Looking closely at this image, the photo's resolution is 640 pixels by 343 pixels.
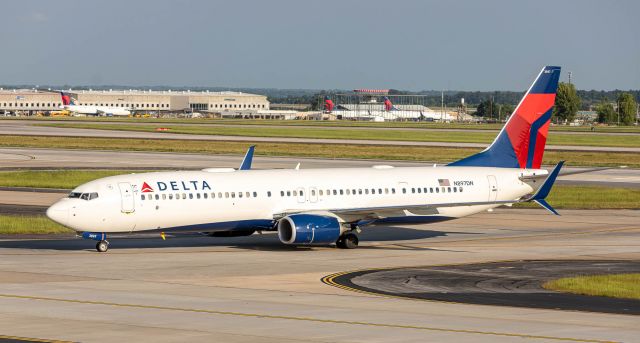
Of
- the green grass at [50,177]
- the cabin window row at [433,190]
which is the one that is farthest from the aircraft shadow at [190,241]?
the green grass at [50,177]

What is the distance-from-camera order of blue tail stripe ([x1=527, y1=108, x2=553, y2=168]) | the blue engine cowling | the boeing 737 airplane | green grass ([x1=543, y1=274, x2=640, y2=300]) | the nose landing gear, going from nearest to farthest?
green grass ([x1=543, y1=274, x2=640, y2=300]), the boeing 737 airplane, the nose landing gear, the blue engine cowling, blue tail stripe ([x1=527, y1=108, x2=553, y2=168])

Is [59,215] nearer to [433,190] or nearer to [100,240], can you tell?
[100,240]

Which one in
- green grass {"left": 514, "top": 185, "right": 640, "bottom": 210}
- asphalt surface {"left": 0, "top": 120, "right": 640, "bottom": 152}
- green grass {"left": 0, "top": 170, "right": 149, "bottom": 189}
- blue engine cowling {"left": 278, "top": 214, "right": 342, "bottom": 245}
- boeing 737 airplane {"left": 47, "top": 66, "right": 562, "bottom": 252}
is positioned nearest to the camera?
boeing 737 airplane {"left": 47, "top": 66, "right": 562, "bottom": 252}

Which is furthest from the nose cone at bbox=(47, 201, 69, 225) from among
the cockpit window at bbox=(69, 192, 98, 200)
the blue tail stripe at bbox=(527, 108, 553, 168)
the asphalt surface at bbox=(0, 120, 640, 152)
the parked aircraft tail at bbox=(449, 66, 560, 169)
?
the asphalt surface at bbox=(0, 120, 640, 152)

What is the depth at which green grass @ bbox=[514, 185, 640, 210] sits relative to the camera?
7506cm

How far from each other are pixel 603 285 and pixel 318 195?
16504mm

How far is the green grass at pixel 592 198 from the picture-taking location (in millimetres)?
75062

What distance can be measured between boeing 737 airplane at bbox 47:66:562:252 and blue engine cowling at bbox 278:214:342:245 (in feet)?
0.15

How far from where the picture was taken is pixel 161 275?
42469mm

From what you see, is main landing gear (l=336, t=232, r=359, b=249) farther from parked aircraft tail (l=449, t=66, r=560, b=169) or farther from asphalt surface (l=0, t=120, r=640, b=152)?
asphalt surface (l=0, t=120, r=640, b=152)

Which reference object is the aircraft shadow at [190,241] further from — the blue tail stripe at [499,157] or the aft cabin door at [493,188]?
the blue tail stripe at [499,157]

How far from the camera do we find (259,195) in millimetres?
51625

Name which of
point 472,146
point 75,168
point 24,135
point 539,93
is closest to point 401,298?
point 539,93

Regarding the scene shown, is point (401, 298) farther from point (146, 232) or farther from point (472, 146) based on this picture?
point (472, 146)
